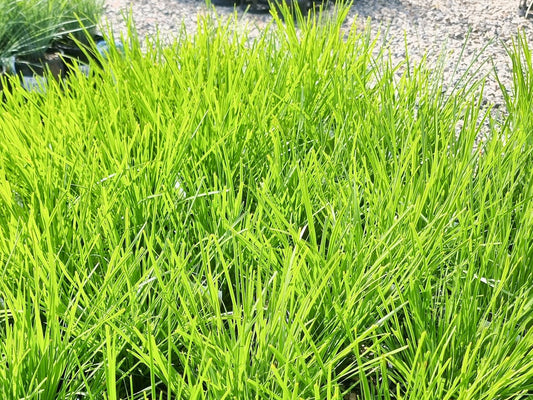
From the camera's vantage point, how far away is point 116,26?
4117 mm

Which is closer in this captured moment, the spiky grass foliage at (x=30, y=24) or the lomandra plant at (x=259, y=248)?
the lomandra plant at (x=259, y=248)

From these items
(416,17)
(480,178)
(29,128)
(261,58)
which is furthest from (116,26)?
(480,178)

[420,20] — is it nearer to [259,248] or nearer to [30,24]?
[30,24]

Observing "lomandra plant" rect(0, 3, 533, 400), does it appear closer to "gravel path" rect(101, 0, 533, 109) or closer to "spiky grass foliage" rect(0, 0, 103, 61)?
"spiky grass foliage" rect(0, 0, 103, 61)

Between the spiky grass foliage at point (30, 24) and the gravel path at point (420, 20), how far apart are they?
25.4 inches

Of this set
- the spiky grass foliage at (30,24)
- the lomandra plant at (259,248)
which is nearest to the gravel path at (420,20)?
the spiky grass foliage at (30,24)

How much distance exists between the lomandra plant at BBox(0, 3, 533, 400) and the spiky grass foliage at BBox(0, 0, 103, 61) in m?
1.28

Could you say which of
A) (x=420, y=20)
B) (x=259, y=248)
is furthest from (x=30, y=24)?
(x=420, y=20)

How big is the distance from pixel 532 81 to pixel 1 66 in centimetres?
236

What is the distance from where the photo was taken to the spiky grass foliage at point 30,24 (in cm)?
278

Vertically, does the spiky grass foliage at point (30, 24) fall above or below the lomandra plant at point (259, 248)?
above

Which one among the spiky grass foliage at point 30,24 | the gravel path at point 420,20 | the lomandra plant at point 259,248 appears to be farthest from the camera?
the gravel path at point 420,20

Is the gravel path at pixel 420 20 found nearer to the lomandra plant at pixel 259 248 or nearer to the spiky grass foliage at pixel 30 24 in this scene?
the spiky grass foliage at pixel 30 24

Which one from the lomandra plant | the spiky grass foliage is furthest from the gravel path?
the lomandra plant
